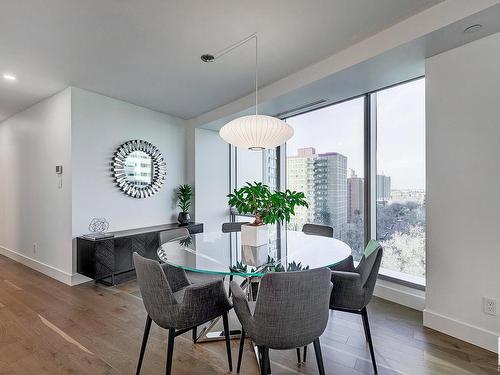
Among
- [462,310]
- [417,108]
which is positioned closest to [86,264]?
[462,310]

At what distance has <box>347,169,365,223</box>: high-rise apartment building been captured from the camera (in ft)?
11.4

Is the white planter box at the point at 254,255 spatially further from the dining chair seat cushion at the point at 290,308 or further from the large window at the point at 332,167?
the large window at the point at 332,167

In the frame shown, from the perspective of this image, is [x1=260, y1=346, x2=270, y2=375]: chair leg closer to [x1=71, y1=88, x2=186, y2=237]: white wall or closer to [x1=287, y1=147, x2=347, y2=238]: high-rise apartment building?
[x1=287, y1=147, x2=347, y2=238]: high-rise apartment building

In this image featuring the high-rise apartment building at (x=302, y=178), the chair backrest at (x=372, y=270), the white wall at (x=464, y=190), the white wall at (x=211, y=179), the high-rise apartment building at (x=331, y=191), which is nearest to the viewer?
the chair backrest at (x=372, y=270)

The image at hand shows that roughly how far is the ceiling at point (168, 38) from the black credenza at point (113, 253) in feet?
→ 6.46

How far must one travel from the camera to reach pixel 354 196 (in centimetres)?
356

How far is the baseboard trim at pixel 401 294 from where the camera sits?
2.82 meters

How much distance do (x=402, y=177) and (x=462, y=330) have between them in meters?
1.59

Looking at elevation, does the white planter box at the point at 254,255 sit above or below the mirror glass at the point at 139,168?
below

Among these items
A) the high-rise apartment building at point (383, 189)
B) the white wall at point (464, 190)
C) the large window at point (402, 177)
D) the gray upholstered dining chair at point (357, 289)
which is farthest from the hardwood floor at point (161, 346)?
the high-rise apartment building at point (383, 189)

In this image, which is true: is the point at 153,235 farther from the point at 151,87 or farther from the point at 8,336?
the point at 151,87

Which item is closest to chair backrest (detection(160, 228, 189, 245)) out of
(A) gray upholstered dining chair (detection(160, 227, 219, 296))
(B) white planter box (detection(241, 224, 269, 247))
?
(A) gray upholstered dining chair (detection(160, 227, 219, 296))

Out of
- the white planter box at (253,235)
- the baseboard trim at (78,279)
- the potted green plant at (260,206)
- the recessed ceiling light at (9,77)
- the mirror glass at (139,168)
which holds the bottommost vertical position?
the baseboard trim at (78,279)

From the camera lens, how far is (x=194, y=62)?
296 centimetres
